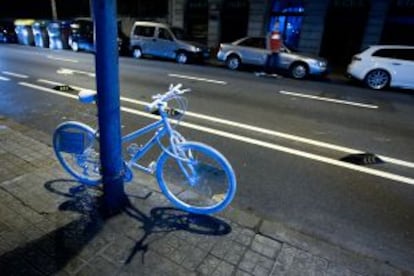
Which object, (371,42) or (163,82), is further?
(371,42)

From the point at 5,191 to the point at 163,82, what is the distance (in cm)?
698

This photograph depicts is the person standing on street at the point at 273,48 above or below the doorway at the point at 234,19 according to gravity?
below

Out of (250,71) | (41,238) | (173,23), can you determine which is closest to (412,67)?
(250,71)

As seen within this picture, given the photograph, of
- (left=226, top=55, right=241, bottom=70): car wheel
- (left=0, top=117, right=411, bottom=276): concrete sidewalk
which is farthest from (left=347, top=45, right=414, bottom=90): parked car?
(left=0, top=117, right=411, bottom=276): concrete sidewalk

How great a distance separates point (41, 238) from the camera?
2.50m

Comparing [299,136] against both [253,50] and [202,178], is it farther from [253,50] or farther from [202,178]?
[253,50]

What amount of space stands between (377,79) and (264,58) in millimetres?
4375

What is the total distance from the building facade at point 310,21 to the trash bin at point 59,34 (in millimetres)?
7397

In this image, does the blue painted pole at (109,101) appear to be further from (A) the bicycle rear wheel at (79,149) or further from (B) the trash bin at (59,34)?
(B) the trash bin at (59,34)

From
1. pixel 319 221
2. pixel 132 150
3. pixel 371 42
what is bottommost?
pixel 319 221

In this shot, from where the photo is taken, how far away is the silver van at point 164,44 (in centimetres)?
1453

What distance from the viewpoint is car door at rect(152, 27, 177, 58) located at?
48.8 ft

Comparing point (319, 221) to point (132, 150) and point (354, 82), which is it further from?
point (354, 82)

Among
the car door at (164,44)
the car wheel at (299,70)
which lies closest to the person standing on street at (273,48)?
the car wheel at (299,70)
